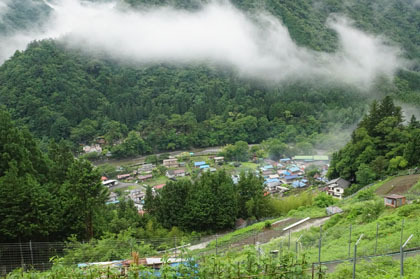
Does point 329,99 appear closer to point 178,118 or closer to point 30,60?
point 178,118

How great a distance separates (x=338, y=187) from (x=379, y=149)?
3.08 m

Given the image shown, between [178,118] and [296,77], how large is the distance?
954 inches

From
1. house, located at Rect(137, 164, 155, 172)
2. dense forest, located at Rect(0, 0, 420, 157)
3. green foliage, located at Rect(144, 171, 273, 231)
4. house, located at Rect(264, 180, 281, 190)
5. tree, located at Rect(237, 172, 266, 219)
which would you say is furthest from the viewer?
dense forest, located at Rect(0, 0, 420, 157)

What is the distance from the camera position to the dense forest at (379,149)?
16.0 metres

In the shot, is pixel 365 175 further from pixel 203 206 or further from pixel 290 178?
pixel 290 178

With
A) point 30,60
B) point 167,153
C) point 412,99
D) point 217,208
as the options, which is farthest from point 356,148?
point 30,60

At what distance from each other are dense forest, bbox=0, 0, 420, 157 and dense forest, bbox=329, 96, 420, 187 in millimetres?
16027

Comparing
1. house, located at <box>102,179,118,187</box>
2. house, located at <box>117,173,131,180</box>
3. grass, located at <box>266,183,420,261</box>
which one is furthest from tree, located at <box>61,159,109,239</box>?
house, located at <box>117,173,131,180</box>

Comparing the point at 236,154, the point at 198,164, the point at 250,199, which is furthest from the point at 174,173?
the point at 250,199

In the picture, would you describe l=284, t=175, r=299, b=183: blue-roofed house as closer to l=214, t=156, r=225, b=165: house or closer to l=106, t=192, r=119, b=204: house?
l=214, t=156, r=225, b=165: house

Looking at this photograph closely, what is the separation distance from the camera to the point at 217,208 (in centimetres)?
1379

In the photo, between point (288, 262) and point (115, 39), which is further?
point (115, 39)

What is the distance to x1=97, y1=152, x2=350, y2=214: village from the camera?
2420 centimetres

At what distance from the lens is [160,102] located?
Answer: 4600 cm
